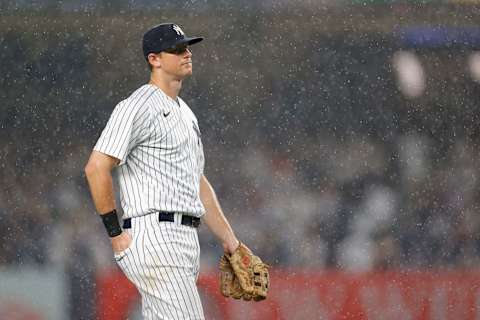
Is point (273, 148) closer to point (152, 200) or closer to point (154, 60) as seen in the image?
point (154, 60)

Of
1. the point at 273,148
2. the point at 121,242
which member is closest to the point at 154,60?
the point at 121,242

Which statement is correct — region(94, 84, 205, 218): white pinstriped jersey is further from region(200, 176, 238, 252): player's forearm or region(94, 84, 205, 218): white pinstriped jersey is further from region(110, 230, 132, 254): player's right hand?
region(200, 176, 238, 252): player's forearm

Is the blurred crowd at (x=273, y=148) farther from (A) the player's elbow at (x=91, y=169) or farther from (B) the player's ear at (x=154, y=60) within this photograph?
(A) the player's elbow at (x=91, y=169)

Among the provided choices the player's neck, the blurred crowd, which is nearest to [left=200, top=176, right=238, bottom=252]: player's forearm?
the player's neck

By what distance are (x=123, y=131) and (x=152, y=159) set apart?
0.15m

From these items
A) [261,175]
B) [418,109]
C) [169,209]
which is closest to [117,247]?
[169,209]

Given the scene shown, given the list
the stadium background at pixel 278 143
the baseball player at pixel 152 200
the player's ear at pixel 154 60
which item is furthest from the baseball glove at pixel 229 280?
the stadium background at pixel 278 143

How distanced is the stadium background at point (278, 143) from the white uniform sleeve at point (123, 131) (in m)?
2.76

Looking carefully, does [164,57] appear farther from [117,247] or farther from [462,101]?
[462,101]

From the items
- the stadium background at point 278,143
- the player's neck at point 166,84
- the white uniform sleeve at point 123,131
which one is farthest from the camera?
the stadium background at point 278,143

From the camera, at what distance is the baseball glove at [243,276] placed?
3652 mm

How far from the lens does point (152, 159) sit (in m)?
3.36

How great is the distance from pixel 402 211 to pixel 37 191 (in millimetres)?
2058

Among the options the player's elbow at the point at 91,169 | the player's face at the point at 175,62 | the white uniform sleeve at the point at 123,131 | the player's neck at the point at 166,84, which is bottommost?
the player's elbow at the point at 91,169
